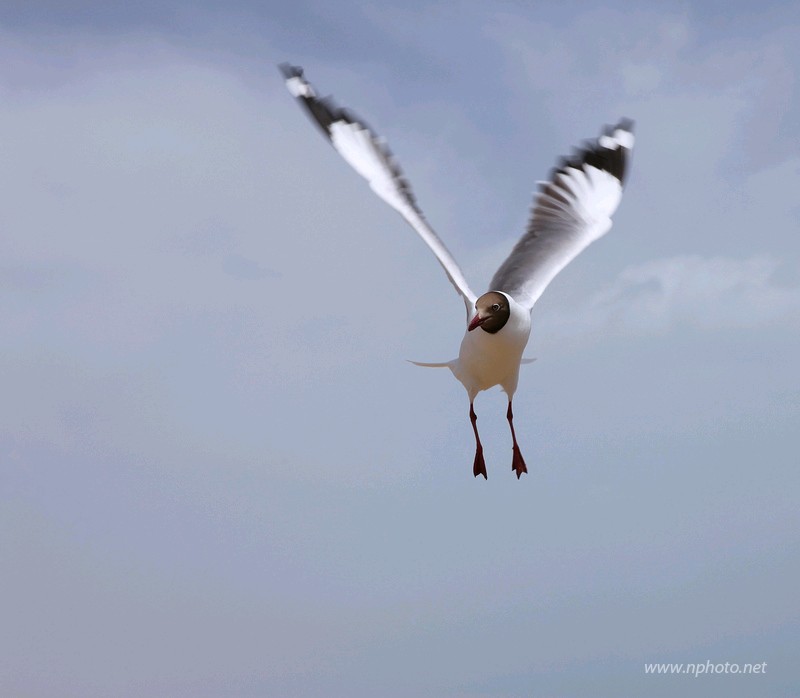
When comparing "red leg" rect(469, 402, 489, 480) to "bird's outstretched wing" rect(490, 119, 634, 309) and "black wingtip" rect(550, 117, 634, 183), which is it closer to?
"bird's outstretched wing" rect(490, 119, 634, 309)

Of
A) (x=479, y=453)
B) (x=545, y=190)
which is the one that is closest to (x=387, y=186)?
(x=545, y=190)

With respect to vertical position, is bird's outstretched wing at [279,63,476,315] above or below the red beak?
above

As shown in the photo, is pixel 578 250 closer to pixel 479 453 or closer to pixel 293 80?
pixel 479 453

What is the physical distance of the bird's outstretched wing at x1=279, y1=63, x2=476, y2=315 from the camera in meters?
9.95

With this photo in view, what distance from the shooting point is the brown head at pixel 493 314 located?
359 inches

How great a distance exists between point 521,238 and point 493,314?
217 centimetres

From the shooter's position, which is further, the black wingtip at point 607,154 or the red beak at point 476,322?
the black wingtip at point 607,154

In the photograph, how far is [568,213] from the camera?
11617 millimetres

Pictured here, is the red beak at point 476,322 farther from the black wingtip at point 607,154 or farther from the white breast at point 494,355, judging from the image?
the black wingtip at point 607,154

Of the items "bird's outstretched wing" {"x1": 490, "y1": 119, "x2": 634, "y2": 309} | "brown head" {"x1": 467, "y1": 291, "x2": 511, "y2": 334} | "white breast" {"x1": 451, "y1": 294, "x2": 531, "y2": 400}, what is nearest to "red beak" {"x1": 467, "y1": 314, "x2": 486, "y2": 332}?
"brown head" {"x1": 467, "y1": 291, "x2": 511, "y2": 334}

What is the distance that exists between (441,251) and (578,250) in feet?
5.57

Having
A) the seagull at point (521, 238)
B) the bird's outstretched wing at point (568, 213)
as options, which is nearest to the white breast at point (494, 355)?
the seagull at point (521, 238)

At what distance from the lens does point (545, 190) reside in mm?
11805

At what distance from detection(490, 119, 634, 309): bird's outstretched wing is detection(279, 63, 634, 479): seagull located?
0.01 metres
